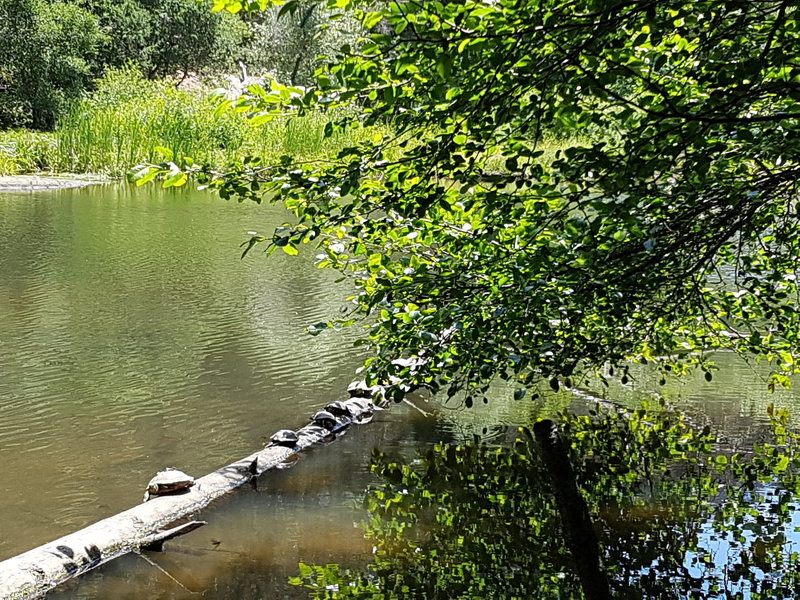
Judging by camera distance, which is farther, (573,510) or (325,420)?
(325,420)

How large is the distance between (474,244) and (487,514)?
1.78 m

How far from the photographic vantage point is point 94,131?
23938 millimetres

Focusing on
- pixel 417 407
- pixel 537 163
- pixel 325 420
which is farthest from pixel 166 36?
pixel 537 163

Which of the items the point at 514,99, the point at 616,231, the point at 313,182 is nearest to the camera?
the point at 514,99

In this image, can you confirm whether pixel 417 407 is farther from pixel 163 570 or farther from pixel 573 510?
pixel 573 510

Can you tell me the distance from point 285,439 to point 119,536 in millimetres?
1663

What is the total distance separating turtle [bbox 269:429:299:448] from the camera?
18.4 ft

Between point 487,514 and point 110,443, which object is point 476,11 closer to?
point 487,514

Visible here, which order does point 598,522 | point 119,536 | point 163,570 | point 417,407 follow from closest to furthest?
point 163,570, point 119,536, point 598,522, point 417,407

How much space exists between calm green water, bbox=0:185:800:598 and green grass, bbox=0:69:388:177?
1087 cm

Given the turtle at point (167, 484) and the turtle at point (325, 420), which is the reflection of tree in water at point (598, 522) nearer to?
the turtle at point (325, 420)

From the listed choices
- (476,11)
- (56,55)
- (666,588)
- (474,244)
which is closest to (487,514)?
(666,588)

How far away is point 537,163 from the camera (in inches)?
134

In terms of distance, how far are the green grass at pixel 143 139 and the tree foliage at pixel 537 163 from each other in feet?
65.5
